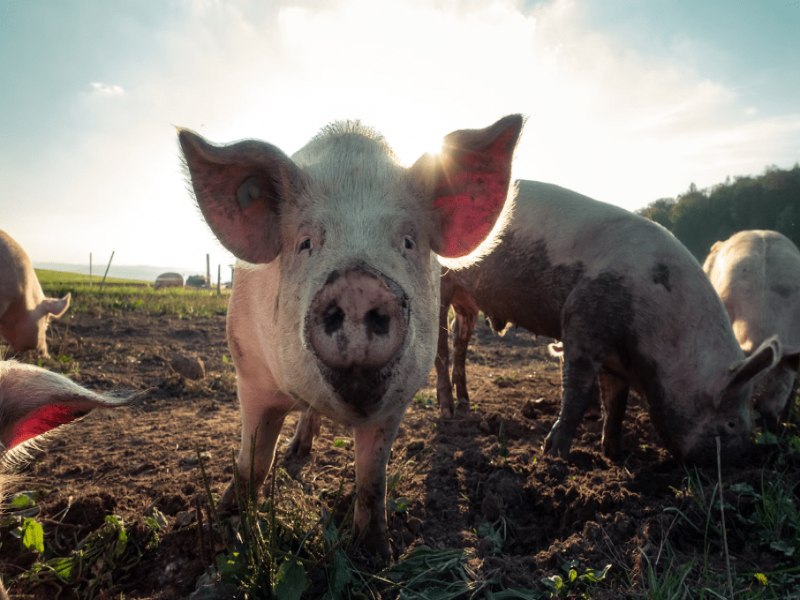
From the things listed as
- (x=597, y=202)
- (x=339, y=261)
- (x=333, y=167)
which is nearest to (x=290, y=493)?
(x=339, y=261)

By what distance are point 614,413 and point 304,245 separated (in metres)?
3.13

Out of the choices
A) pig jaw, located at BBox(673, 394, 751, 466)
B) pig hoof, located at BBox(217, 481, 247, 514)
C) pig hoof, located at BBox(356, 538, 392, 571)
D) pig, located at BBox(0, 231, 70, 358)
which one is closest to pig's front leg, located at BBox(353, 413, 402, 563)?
pig hoof, located at BBox(356, 538, 392, 571)

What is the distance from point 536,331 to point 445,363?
3.34 feet

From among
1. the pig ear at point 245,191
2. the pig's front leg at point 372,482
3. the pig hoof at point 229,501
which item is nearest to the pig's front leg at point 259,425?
the pig hoof at point 229,501

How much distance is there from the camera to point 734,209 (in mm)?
22078

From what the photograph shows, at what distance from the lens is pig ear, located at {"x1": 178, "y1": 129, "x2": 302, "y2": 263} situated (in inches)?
82.9

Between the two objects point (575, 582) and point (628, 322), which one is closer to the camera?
point (575, 582)

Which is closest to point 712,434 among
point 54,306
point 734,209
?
point 54,306

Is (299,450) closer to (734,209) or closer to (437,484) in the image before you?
(437,484)

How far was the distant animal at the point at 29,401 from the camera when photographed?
1.46m

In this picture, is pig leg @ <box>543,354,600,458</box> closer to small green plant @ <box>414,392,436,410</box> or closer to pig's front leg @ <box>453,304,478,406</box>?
small green plant @ <box>414,392,436,410</box>

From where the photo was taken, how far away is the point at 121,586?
2.24 metres

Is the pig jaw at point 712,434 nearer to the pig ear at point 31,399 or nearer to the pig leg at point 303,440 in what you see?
the pig leg at point 303,440

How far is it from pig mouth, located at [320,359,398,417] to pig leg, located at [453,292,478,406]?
437 cm
